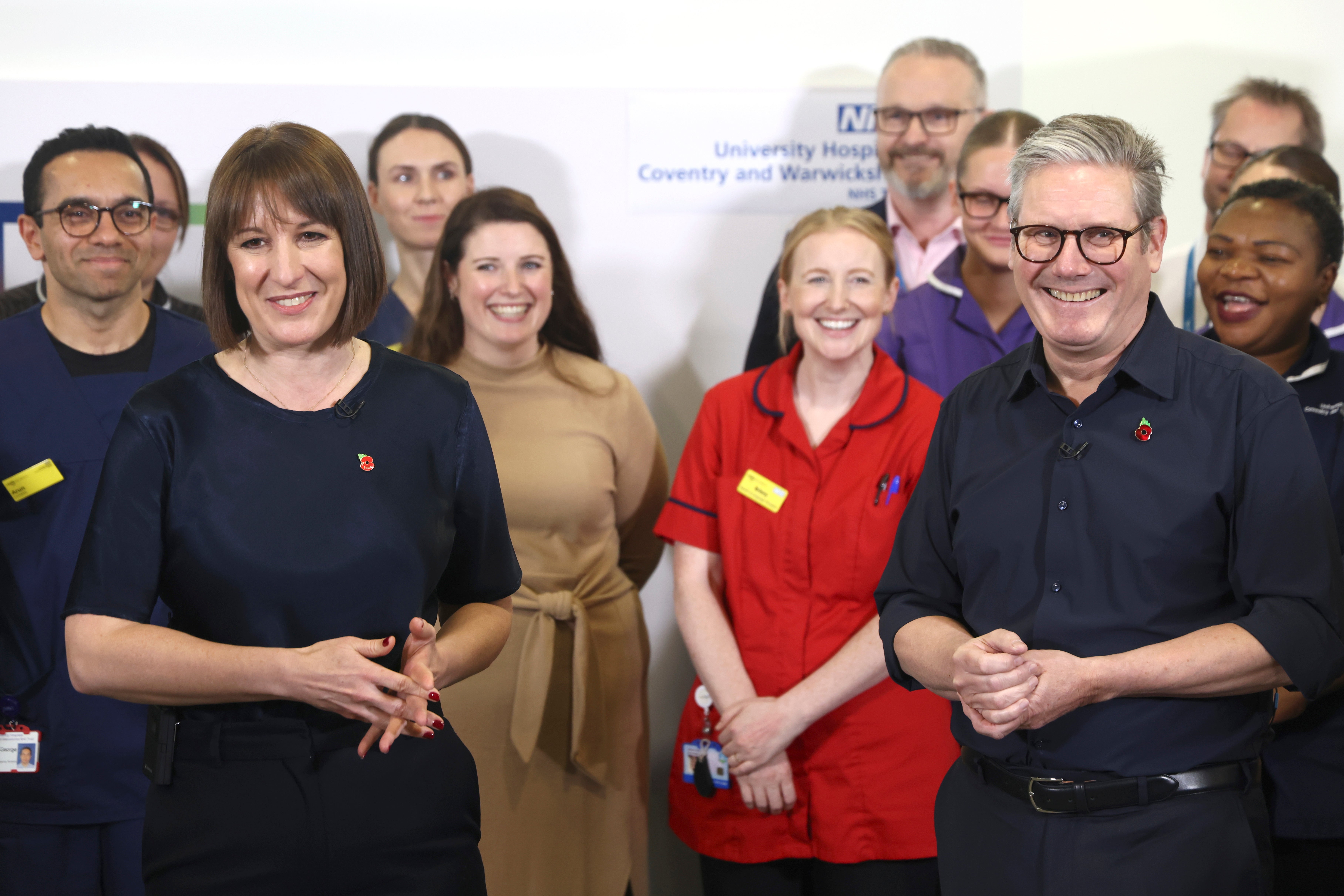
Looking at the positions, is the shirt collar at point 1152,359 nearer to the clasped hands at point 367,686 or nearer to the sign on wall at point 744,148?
the clasped hands at point 367,686

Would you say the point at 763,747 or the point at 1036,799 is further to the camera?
the point at 763,747

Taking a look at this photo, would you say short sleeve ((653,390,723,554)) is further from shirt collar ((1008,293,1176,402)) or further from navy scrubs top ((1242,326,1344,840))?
navy scrubs top ((1242,326,1344,840))

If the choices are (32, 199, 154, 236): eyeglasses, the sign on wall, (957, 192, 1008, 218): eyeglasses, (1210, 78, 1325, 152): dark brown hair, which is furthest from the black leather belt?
(1210, 78, 1325, 152): dark brown hair

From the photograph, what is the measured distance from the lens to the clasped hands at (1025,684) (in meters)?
1.53

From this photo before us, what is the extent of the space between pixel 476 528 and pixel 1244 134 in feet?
9.85

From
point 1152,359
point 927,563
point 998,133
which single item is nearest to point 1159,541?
point 1152,359

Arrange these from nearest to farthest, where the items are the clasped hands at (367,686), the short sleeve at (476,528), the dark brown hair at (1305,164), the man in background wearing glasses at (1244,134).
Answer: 1. the clasped hands at (367,686)
2. the short sleeve at (476,528)
3. the dark brown hair at (1305,164)
4. the man in background wearing glasses at (1244,134)

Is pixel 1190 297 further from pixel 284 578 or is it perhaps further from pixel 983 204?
pixel 284 578

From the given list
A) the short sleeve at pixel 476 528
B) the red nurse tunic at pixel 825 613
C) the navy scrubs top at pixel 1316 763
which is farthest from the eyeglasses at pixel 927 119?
the short sleeve at pixel 476 528

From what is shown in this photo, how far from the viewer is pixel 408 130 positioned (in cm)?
344

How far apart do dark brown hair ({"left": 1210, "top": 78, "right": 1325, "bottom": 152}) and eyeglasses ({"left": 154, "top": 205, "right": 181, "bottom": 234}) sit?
10.7ft

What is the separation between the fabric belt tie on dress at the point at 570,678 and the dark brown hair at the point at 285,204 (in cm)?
112

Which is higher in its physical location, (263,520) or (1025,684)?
(263,520)

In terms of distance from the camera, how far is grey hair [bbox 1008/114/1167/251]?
5.47ft
